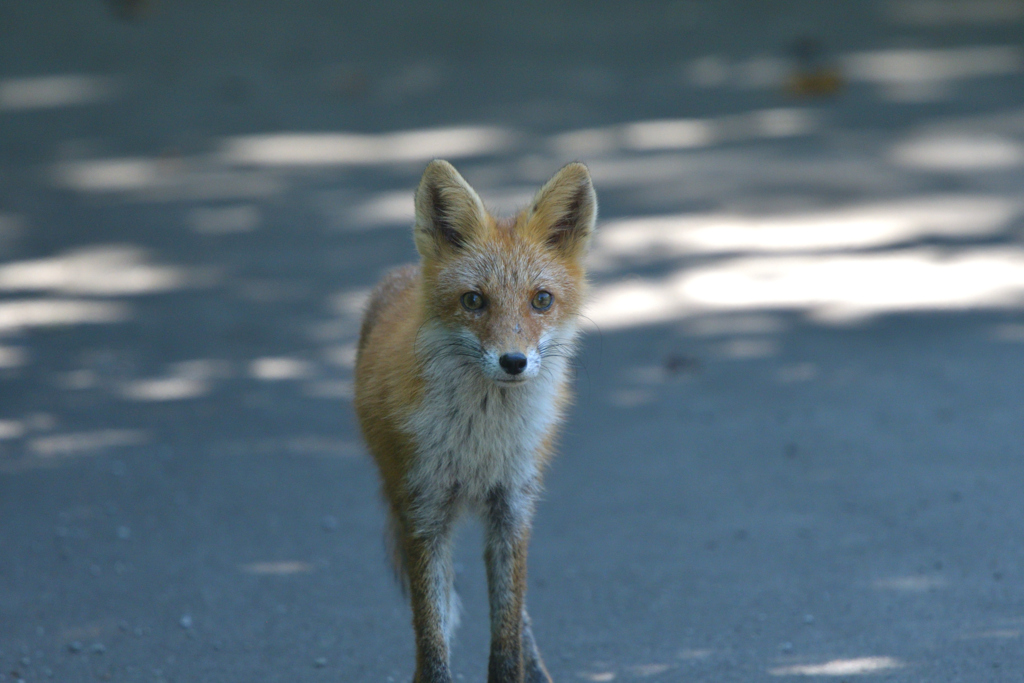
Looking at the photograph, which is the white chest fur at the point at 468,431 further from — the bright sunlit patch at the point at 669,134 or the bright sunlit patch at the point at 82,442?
the bright sunlit patch at the point at 669,134

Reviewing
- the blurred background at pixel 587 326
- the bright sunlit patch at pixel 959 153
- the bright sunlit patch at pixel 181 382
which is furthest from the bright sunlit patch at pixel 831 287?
the bright sunlit patch at pixel 181 382

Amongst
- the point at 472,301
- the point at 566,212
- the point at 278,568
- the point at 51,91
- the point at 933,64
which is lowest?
the point at 278,568

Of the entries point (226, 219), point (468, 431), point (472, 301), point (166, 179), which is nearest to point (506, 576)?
point (468, 431)

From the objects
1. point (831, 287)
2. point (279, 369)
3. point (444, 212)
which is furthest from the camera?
point (831, 287)

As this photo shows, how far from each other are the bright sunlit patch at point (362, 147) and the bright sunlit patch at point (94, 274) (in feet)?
5.49

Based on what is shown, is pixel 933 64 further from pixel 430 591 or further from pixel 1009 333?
pixel 430 591

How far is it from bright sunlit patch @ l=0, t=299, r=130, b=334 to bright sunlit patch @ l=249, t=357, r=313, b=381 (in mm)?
1209

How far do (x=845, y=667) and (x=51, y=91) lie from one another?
8.82 metres

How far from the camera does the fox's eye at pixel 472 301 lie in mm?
3881

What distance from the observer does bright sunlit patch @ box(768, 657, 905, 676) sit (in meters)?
4.30

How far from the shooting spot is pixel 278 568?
205 inches

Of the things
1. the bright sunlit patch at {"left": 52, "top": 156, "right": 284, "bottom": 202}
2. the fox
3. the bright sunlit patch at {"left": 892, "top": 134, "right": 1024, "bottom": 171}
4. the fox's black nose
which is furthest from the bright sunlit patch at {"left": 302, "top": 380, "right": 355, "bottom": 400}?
the bright sunlit patch at {"left": 892, "top": 134, "right": 1024, "bottom": 171}

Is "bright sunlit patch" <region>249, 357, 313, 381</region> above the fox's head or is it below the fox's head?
below

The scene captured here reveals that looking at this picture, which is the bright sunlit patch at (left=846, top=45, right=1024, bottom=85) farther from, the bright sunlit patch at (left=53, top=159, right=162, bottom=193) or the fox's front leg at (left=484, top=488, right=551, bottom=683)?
the fox's front leg at (left=484, top=488, right=551, bottom=683)
